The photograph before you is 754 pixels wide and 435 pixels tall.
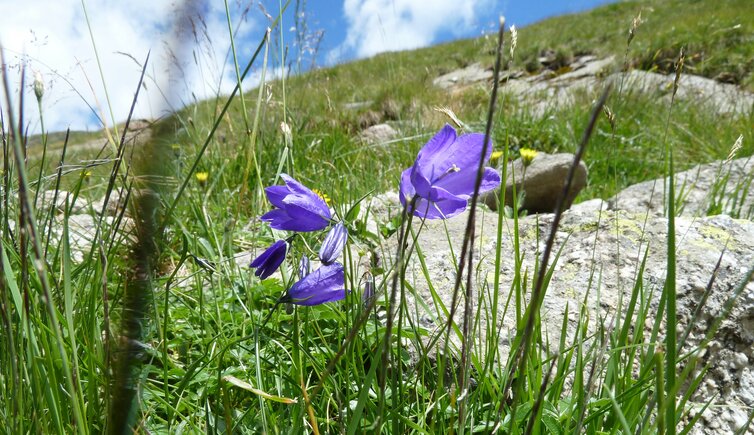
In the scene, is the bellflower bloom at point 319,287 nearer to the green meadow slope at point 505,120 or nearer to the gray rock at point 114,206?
the green meadow slope at point 505,120

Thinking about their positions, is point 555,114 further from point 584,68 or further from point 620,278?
point 584,68

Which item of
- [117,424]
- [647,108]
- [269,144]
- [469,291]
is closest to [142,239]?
[117,424]

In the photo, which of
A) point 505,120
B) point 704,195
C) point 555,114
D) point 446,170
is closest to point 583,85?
point 555,114

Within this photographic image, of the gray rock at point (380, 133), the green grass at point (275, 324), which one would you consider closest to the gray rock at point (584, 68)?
the green grass at point (275, 324)

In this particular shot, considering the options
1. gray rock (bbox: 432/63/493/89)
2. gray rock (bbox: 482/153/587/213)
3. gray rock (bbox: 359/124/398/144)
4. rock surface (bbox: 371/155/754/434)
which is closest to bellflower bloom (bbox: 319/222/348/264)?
rock surface (bbox: 371/155/754/434)

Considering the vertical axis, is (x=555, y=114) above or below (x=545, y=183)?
above

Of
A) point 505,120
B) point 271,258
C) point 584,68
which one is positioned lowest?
point 271,258

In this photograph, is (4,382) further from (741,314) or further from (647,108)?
(647,108)
